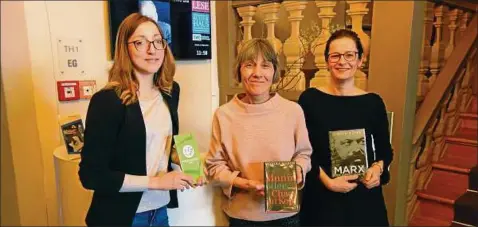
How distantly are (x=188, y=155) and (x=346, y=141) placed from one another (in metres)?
0.32

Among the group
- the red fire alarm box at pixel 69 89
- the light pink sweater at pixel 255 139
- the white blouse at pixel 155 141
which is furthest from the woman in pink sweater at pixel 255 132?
the red fire alarm box at pixel 69 89

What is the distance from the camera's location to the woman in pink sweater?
0.70 m

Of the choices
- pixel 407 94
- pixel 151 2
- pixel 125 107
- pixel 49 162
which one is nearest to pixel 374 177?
pixel 407 94

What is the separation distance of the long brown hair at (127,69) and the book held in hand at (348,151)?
384mm

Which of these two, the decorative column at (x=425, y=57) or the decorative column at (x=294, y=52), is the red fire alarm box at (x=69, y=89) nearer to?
the decorative column at (x=294, y=52)

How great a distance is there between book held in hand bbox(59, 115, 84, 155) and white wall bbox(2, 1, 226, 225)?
0.22 ft

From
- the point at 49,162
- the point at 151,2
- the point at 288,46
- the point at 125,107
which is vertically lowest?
the point at 49,162

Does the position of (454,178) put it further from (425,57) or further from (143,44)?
(143,44)

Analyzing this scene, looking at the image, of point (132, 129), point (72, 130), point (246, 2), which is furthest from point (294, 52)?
point (72, 130)

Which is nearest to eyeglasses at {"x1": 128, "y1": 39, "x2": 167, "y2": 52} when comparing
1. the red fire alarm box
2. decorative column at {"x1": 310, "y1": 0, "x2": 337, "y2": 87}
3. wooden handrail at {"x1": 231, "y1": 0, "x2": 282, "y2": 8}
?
wooden handrail at {"x1": 231, "y1": 0, "x2": 282, "y2": 8}

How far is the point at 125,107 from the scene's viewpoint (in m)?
0.73

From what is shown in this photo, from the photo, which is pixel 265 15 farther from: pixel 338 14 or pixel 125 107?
pixel 125 107

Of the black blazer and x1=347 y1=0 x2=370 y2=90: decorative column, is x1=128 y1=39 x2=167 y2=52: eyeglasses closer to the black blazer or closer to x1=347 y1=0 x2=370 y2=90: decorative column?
the black blazer

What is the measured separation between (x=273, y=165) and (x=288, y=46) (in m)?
0.25
